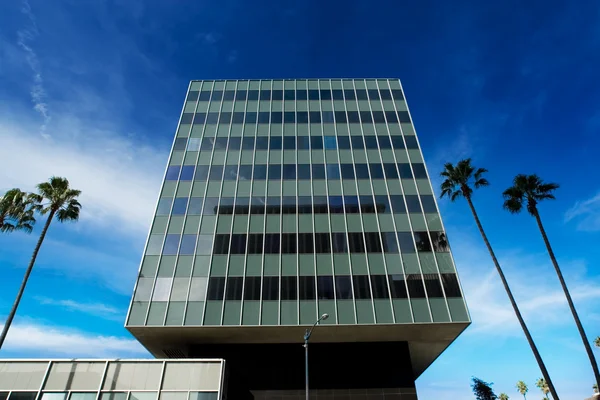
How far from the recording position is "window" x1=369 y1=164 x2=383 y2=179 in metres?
29.4

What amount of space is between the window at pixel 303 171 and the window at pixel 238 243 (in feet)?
24.8

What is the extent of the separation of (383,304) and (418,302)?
7.82 ft

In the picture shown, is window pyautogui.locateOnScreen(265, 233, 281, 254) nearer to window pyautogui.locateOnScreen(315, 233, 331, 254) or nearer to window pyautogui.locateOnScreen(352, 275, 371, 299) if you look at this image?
window pyautogui.locateOnScreen(315, 233, 331, 254)

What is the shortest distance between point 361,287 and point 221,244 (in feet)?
35.9

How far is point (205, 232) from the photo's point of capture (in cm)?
2603

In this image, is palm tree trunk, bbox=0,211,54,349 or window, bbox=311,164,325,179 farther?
window, bbox=311,164,325,179

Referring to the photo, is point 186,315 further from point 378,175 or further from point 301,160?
point 378,175

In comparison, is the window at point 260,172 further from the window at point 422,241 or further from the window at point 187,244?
the window at point 422,241

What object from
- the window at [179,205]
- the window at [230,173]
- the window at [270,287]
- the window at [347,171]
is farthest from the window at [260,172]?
the window at [270,287]

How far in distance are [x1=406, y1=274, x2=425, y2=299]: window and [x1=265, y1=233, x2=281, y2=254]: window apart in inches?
387

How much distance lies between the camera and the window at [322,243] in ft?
82.3

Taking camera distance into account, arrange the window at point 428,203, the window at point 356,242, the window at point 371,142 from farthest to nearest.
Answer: the window at point 371,142
the window at point 428,203
the window at point 356,242

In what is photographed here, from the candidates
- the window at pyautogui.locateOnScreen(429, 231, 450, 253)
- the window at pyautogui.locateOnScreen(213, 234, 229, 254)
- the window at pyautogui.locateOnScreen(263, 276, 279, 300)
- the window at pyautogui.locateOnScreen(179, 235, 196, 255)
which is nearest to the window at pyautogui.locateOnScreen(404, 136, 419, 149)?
the window at pyautogui.locateOnScreen(429, 231, 450, 253)

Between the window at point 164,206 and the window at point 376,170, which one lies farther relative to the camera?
the window at point 376,170
